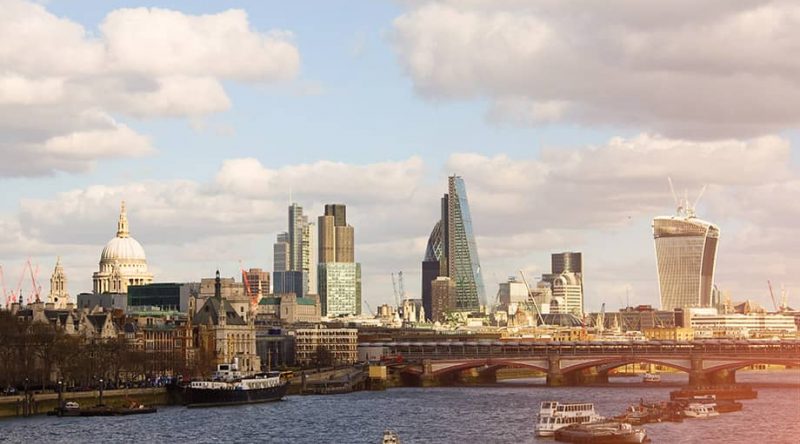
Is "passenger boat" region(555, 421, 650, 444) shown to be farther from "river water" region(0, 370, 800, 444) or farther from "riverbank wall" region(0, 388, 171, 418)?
"riverbank wall" region(0, 388, 171, 418)

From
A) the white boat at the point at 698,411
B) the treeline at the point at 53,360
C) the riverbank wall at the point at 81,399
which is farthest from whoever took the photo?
the treeline at the point at 53,360

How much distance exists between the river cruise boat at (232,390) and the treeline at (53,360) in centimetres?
856

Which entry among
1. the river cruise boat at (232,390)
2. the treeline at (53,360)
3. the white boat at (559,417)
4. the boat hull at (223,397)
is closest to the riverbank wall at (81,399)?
the boat hull at (223,397)

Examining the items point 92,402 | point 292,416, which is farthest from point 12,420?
point 292,416

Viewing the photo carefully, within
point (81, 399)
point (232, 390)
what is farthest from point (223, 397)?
point (81, 399)

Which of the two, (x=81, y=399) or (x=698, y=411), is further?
(x=81, y=399)

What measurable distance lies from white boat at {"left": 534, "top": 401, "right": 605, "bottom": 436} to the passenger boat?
6.28ft

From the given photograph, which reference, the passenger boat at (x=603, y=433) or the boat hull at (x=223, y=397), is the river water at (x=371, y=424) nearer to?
the passenger boat at (x=603, y=433)

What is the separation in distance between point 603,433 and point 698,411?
30512 mm

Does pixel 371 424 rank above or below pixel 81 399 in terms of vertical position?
below

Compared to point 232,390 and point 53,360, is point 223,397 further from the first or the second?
point 53,360

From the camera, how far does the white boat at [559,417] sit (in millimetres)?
129875

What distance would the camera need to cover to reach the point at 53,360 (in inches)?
6713

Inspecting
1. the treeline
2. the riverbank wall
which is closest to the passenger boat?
the riverbank wall
